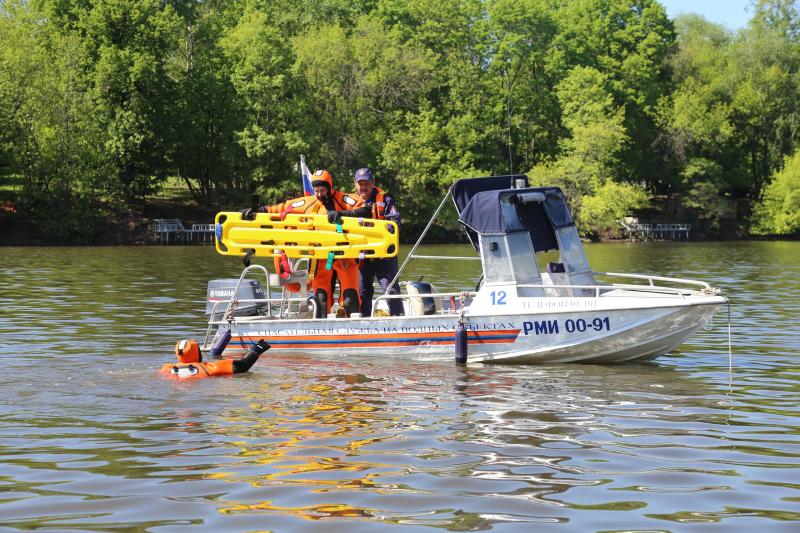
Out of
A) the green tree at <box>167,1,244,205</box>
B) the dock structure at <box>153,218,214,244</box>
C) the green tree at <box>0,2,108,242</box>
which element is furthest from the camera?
the green tree at <box>167,1,244,205</box>

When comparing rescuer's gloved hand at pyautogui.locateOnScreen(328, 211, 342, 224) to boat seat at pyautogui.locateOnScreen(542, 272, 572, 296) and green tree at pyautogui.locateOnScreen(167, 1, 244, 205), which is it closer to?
boat seat at pyautogui.locateOnScreen(542, 272, 572, 296)

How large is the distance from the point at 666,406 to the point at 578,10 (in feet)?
306

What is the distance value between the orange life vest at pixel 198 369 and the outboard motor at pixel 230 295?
10.3 ft

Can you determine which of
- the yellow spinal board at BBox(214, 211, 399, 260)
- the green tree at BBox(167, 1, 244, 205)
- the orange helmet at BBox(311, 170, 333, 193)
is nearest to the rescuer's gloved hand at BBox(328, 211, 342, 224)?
the yellow spinal board at BBox(214, 211, 399, 260)

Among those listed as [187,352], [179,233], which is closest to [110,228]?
[179,233]

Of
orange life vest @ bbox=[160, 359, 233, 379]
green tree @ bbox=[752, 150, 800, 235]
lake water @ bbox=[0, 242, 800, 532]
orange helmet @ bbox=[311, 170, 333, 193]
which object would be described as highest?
green tree @ bbox=[752, 150, 800, 235]

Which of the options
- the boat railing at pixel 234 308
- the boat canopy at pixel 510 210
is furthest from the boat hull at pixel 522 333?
the boat canopy at pixel 510 210

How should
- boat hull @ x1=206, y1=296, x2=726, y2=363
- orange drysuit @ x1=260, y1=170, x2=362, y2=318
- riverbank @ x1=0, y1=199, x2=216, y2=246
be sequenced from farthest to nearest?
1. riverbank @ x1=0, y1=199, x2=216, y2=246
2. orange drysuit @ x1=260, y1=170, x2=362, y2=318
3. boat hull @ x1=206, y1=296, x2=726, y2=363

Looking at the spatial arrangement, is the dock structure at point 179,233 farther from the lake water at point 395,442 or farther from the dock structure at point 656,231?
the lake water at point 395,442

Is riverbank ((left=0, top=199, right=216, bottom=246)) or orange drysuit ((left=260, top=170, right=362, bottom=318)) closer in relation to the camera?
orange drysuit ((left=260, top=170, right=362, bottom=318))

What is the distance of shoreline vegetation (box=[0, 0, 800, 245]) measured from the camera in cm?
7569

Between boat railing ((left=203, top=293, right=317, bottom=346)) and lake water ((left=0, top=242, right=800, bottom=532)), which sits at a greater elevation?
boat railing ((left=203, top=293, right=317, bottom=346))

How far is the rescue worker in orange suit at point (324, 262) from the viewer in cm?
1919

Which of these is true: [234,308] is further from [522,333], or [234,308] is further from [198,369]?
[522,333]
